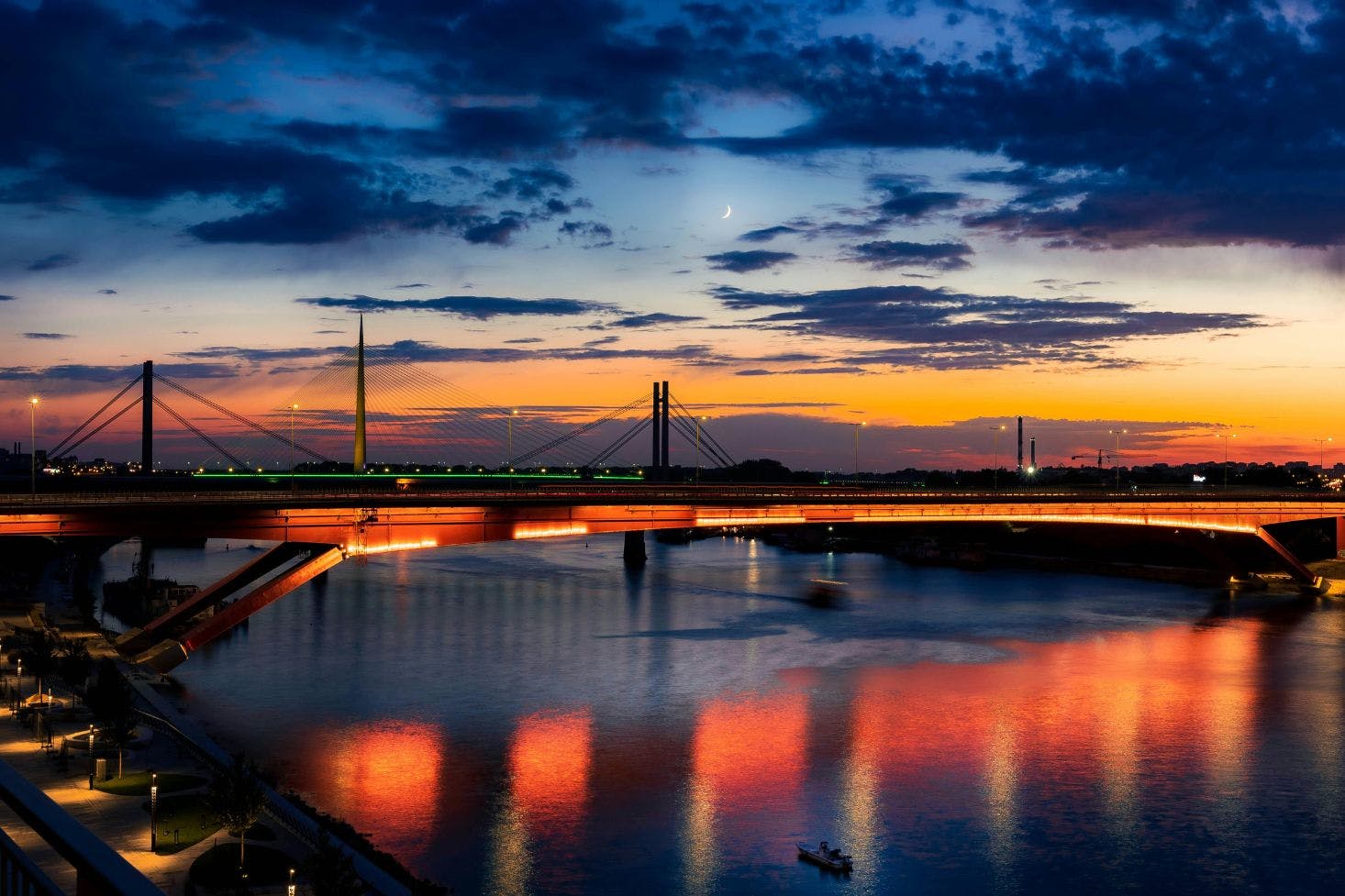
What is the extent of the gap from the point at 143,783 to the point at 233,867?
21.4ft

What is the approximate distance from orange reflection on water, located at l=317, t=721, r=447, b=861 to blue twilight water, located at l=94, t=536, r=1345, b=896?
0.11 metres

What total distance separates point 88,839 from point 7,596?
73.9 metres

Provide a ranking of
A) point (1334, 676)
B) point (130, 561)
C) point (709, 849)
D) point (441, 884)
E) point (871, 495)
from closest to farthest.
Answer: point (441, 884)
point (709, 849)
point (1334, 676)
point (871, 495)
point (130, 561)

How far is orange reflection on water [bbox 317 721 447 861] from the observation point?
26.3 metres

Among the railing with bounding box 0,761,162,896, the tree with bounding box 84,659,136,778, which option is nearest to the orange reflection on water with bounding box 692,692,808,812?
the tree with bounding box 84,659,136,778

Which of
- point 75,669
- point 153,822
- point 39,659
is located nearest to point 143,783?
point 153,822

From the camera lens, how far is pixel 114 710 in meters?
27.5

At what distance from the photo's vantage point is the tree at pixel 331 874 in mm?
17542

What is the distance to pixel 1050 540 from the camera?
113 meters

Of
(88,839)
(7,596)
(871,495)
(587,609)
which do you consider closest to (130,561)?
(7,596)

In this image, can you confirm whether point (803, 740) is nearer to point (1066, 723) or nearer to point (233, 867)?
point (1066, 723)

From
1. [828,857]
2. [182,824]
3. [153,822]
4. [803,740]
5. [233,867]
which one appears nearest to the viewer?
[233,867]

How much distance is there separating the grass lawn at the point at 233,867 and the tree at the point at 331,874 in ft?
3.12

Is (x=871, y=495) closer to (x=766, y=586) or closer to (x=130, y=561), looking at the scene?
(x=766, y=586)
